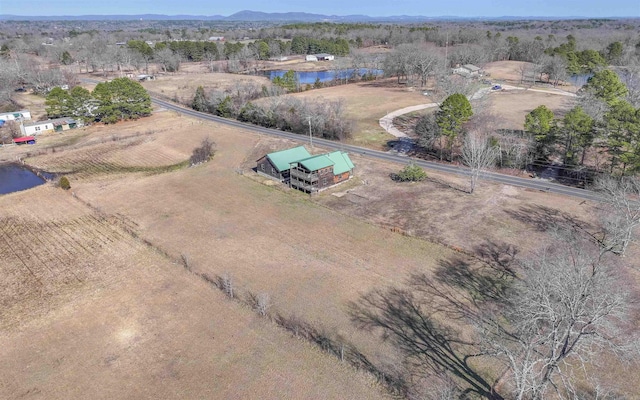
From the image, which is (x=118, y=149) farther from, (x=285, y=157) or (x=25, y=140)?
(x=285, y=157)

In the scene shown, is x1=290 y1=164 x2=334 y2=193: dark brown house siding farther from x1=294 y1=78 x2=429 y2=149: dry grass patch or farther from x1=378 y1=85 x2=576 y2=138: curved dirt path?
x1=378 y1=85 x2=576 y2=138: curved dirt path

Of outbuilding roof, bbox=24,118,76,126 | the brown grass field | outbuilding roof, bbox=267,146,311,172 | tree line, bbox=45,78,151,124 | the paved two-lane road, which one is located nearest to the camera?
the brown grass field

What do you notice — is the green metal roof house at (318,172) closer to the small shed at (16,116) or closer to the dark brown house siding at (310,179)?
the dark brown house siding at (310,179)

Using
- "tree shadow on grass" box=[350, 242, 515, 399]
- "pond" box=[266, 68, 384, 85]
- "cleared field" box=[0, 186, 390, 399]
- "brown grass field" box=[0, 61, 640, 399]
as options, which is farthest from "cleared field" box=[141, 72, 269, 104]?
"tree shadow on grass" box=[350, 242, 515, 399]

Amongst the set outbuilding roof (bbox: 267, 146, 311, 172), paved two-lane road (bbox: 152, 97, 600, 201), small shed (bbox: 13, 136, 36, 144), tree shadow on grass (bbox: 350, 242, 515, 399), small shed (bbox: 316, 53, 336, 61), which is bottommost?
tree shadow on grass (bbox: 350, 242, 515, 399)

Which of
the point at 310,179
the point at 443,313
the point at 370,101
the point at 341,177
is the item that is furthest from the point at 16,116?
the point at 443,313
